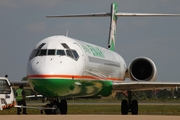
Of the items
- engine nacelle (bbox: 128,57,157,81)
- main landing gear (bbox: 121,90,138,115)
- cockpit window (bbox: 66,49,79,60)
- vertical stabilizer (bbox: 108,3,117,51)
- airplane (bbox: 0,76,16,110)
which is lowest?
main landing gear (bbox: 121,90,138,115)

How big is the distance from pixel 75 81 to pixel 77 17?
13773mm

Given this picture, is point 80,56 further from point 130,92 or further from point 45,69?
point 130,92

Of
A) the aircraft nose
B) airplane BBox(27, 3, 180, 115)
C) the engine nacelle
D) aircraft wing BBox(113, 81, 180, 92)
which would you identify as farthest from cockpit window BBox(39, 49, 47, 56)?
the engine nacelle

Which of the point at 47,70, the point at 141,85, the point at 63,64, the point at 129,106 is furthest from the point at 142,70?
the point at 47,70

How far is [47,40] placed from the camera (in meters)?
24.4

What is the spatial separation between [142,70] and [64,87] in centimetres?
1018

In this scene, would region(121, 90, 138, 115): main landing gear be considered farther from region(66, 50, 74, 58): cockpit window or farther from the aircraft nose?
the aircraft nose

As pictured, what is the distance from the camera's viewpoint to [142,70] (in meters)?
31.8

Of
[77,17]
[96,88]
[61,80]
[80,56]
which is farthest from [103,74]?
[77,17]

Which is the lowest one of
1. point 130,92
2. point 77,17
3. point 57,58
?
point 130,92

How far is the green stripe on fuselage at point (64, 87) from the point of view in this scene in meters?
22.0

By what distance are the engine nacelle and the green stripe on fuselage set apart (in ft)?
17.1

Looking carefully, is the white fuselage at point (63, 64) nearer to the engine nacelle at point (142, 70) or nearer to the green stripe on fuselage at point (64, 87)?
the green stripe on fuselage at point (64, 87)

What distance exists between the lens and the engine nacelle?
3105cm
